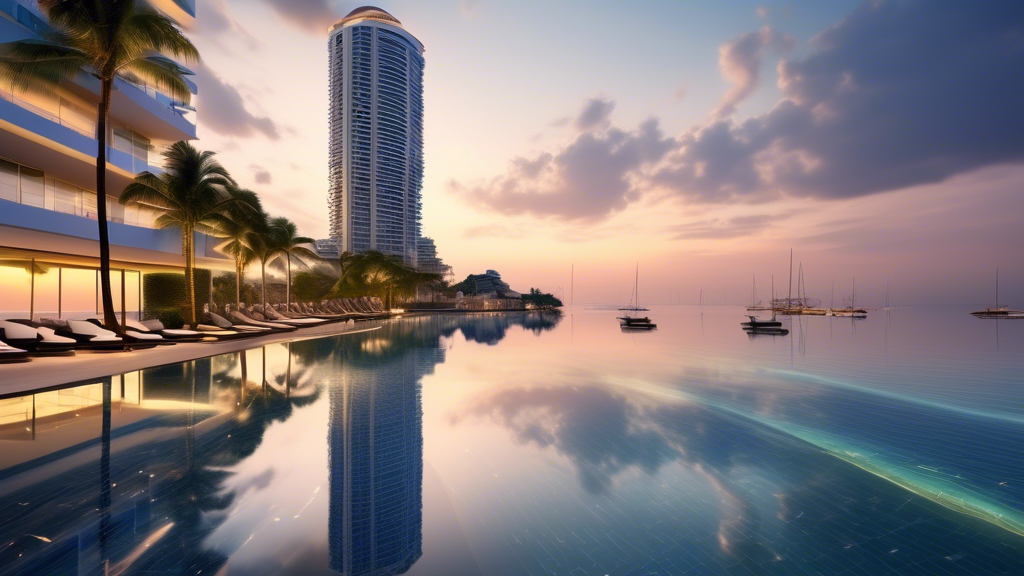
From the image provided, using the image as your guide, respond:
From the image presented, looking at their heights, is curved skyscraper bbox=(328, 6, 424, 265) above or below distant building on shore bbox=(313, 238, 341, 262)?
above

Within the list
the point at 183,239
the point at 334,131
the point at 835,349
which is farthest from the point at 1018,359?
the point at 334,131

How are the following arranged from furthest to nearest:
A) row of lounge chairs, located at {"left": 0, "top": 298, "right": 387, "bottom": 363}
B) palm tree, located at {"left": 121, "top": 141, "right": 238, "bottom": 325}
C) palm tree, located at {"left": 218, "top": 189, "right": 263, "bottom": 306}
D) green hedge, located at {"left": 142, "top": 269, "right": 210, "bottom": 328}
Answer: green hedge, located at {"left": 142, "top": 269, "right": 210, "bottom": 328} < palm tree, located at {"left": 218, "top": 189, "right": 263, "bottom": 306} < palm tree, located at {"left": 121, "top": 141, "right": 238, "bottom": 325} < row of lounge chairs, located at {"left": 0, "top": 298, "right": 387, "bottom": 363}

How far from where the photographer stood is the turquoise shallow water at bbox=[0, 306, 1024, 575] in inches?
128

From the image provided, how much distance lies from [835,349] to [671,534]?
2392cm

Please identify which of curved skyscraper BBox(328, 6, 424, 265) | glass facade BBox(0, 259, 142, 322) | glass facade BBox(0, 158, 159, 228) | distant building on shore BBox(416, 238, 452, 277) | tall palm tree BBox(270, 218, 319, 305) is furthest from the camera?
distant building on shore BBox(416, 238, 452, 277)

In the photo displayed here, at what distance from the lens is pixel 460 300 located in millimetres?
73750

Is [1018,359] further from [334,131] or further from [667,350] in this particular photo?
[334,131]

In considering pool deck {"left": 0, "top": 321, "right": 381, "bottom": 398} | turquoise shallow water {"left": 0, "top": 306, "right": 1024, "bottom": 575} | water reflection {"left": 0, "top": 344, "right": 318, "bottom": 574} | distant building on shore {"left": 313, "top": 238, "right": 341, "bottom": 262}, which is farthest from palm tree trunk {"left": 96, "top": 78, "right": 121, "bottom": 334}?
distant building on shore {"left": 313, "top": 238, "right": 341, "bottom": 262}

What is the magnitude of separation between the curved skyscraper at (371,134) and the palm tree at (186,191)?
79.4 meters

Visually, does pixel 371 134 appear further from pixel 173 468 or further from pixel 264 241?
pixel 173 468

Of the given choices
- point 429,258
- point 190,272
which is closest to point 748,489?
point 190,272

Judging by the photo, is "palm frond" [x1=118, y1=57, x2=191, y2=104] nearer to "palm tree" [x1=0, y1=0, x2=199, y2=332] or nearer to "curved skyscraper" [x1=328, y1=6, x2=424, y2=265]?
"palm tree" [x1=0, y1=0, x2=199, y2=332]

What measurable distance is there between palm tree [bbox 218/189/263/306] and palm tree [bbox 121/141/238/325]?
6.43 ft

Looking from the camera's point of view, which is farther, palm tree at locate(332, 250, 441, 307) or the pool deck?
palm tree at locate(332, 250, 441, 307)
